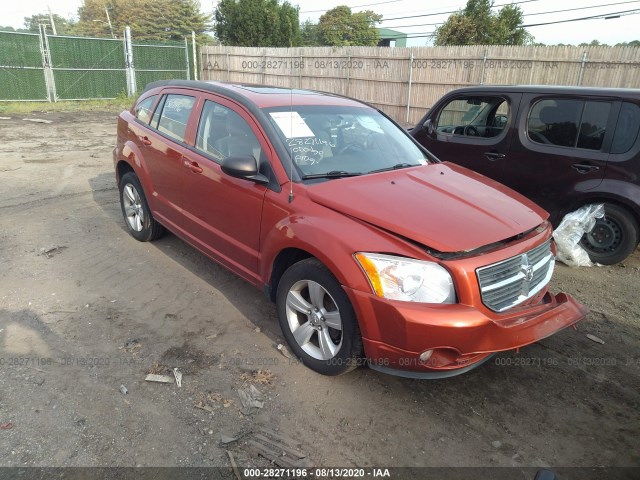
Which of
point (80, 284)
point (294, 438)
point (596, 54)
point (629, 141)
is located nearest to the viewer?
point (294, 438)

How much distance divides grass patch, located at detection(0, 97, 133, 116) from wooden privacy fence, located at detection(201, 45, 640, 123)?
5.57 meters

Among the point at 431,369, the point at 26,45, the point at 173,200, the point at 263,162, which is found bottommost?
the point at 431,369

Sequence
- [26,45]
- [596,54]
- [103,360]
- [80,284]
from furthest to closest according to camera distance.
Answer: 1. [26,45]
2. [596,54]
3. [80,284]
4. [103,360]

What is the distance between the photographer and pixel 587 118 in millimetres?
4809

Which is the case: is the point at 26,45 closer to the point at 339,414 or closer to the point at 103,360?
the point at 103,360

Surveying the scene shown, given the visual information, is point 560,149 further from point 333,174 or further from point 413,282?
point 413,282

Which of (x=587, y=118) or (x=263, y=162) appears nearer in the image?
(x=263, y=162)

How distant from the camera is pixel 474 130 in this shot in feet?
18.7

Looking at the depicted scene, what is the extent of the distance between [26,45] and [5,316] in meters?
17.8

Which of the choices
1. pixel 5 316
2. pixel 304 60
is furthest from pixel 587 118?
pixel 304 60

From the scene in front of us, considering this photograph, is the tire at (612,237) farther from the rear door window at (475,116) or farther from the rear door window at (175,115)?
the rear door window at (175,115)

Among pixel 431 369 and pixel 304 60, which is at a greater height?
pixel 304 60

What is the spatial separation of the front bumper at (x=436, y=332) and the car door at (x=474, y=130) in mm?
3115

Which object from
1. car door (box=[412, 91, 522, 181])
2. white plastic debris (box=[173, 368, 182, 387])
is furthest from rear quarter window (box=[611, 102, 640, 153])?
white plastic debris (box=[173, 368, 182, 387])
